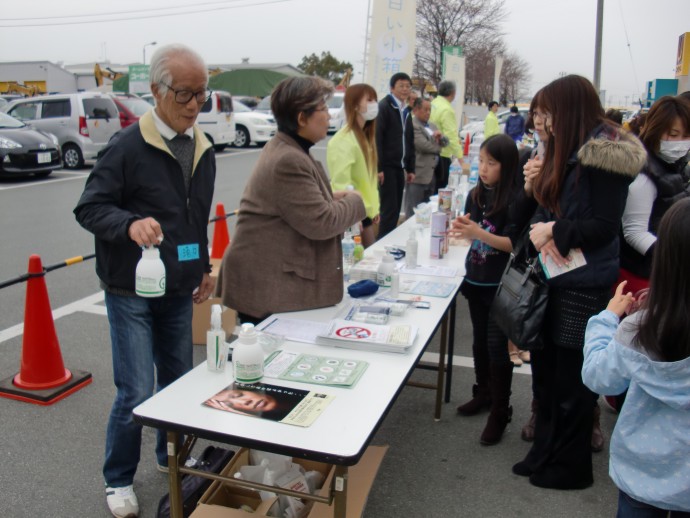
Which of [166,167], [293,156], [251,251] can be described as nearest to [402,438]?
[251,251]

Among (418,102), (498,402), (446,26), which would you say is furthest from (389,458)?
(446,26)

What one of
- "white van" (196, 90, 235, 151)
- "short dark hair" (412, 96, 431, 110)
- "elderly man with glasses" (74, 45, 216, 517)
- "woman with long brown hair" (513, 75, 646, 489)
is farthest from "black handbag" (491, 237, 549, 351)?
"white van" (196, 90, 235, 151)

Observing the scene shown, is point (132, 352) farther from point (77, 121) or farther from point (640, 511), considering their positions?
point (77, 121)

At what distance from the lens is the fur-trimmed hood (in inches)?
91.6

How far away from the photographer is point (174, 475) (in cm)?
200

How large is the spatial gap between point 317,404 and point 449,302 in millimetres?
1271

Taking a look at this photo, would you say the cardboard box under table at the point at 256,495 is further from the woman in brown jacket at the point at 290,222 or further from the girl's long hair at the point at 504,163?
the girl's long hair at the point at 504,163

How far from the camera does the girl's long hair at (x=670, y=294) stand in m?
1.62

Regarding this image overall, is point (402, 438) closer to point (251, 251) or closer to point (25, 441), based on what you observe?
point (251, 251)

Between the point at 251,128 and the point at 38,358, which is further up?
the point at 251,128

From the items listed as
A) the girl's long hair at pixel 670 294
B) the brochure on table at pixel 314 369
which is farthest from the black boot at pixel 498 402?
the girl's long hair at pixel 670 294

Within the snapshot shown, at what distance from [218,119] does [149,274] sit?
1516 centimetres

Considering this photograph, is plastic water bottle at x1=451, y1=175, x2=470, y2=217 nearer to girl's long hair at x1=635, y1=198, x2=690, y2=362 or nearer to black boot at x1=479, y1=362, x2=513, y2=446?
black boot at x1=479, y1=362, x2=513, y2=446

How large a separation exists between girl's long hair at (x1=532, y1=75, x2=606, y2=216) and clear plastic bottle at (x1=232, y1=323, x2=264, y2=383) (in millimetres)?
1401
